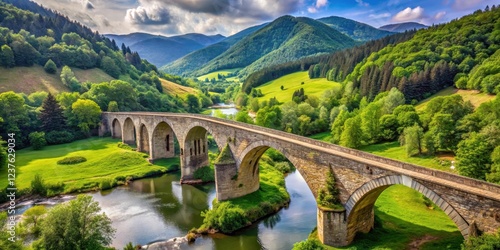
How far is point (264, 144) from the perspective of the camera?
1238 inches

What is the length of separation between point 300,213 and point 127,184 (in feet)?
95.5

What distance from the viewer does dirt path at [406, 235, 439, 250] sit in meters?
21.4

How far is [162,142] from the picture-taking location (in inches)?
2355

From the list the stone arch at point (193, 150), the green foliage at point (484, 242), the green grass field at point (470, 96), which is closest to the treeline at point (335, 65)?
the green grass field at point (470, 96)

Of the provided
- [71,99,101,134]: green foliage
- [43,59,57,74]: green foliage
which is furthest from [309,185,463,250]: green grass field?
[43,59,57,74]: green foliage

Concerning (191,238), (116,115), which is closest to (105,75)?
(116,115)

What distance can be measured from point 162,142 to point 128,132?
55.6ft

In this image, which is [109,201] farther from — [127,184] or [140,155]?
[140,155]

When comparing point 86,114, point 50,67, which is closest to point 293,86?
point 86,114

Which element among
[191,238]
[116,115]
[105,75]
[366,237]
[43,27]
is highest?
[43,27]

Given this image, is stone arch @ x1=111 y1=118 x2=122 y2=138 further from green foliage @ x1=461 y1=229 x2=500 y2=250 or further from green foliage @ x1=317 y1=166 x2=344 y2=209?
green foliage @ x1=461 y1=229 x2=500 y2=250

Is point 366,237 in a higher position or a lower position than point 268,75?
lower

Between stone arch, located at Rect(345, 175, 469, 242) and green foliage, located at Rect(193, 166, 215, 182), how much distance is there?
29317 mm

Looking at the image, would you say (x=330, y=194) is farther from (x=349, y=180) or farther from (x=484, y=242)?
(x=484, y=242)
